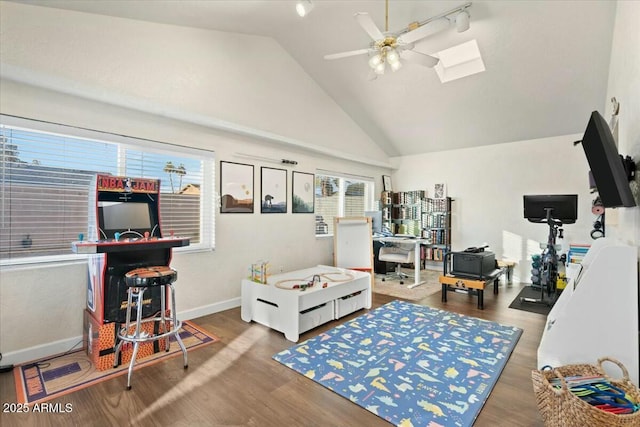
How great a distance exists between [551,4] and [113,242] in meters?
4.55

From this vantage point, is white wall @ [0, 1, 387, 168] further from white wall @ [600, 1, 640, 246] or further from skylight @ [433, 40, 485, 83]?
white wall @ [600, 1, 640, 246]

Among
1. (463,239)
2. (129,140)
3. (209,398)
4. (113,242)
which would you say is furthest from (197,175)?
(463,239)

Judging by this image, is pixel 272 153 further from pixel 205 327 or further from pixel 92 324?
pixel 92 324

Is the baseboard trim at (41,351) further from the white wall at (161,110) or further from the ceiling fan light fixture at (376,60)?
the ceiling fan light fixture at (376,60)

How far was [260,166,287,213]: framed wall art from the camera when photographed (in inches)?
165

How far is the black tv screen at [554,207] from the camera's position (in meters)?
3.89

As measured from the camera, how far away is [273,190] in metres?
4.32

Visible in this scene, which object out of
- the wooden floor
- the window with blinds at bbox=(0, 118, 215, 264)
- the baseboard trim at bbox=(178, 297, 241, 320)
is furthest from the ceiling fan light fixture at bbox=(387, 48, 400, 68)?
the baseboard trim at bbox=(178, 297, 241, 320)

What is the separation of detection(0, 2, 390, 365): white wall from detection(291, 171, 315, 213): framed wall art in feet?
0.38

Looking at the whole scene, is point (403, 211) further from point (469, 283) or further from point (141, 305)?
point (141, 305)

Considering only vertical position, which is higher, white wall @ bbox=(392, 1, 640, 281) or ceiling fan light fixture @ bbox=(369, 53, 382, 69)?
ceiling fan light fixture @ bbox=(369, 53, 382, 69)

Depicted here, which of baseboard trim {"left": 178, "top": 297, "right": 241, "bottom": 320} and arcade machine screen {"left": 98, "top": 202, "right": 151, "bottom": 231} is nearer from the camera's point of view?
arcade machine screen {"left": 98, "top": 202, "right": 151, "bottom": 231}

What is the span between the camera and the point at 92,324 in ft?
8.03

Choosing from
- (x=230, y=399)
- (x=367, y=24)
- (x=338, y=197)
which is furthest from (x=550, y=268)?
(x=230, y=399)
